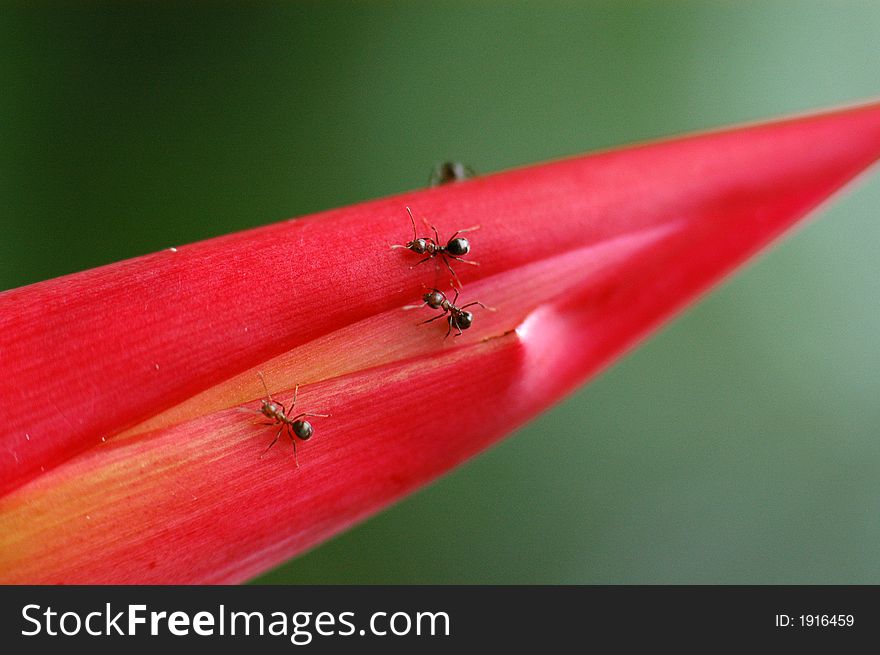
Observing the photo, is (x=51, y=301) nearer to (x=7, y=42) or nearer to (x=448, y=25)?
(x=7, y=42)

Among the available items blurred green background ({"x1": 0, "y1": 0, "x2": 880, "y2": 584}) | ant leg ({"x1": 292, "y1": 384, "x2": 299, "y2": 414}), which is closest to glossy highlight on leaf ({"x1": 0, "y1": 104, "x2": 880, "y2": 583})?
ant leg ({"x1": 292, "y1": 384, "x2": 299, "y2": 414})

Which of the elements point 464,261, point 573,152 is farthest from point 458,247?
point 573,152

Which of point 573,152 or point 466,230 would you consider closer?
point 466,230

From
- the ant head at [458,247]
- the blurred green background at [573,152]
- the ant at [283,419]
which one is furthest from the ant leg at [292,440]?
the blurred green background at [573,152]

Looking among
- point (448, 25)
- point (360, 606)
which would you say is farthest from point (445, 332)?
point (448, 25)

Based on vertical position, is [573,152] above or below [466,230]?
above

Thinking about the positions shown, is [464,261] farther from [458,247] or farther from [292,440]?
[292,440]
